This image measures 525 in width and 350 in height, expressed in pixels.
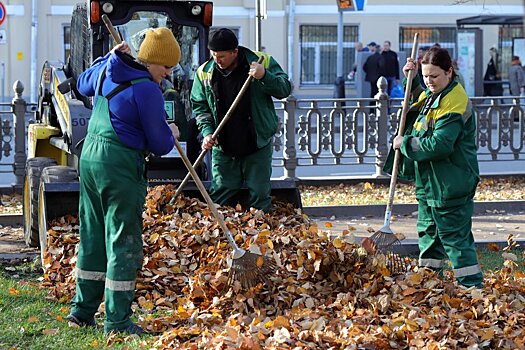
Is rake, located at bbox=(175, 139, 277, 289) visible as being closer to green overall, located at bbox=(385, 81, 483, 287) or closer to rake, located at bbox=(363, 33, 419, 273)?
rake, located at bbox=(363, 33, 419, 273)

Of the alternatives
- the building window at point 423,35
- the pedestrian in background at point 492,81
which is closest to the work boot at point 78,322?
the pedestrian in background at point 492,81

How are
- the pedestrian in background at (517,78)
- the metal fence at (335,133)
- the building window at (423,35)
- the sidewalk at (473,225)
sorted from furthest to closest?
the building window at (423,35)
the pedestrian in background at (517,78)
the metal fence at (335,133)
the sidewalk at (473,225)

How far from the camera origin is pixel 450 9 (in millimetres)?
34750

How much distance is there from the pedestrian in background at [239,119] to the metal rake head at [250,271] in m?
1.52

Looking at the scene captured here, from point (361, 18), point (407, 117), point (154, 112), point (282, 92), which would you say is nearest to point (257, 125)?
point (282, 92)

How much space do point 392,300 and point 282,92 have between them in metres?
2.34

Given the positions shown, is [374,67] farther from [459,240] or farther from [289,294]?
[289,294]

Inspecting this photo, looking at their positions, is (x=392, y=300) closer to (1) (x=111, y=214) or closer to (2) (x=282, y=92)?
(1) (x=111, y=214)

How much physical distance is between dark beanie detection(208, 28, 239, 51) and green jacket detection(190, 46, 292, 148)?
1.07 feet

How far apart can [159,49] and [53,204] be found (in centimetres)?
258

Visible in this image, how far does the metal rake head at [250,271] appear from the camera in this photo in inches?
269

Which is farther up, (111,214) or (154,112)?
(154,112)

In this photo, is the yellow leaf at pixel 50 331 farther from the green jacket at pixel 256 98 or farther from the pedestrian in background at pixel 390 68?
the pedestrian in background at pixel 390 68

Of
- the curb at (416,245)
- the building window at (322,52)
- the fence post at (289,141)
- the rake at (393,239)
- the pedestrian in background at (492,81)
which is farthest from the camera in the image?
the building window at (322,52)
